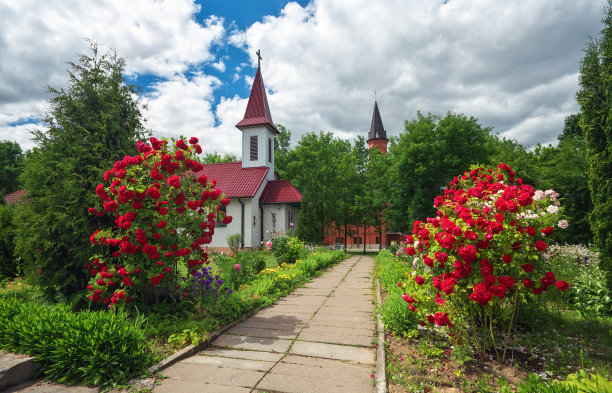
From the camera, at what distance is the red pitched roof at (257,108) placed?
830 inches

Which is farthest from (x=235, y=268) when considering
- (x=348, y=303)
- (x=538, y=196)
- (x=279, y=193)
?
(x=279, y=193)

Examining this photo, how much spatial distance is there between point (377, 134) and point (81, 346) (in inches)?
2059

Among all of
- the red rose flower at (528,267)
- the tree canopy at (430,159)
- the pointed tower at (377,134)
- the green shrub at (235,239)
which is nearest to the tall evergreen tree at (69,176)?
the red rose flower at (528,267)

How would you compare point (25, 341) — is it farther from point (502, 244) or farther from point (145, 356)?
point (502, 244)

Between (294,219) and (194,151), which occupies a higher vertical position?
(194,151)

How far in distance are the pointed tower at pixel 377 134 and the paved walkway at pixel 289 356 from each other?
48321 millimetres

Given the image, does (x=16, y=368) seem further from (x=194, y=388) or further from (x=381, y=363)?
(x=381, y=363)

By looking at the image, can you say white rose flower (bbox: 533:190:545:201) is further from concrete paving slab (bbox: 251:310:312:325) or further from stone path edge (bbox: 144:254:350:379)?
stone path edge (bbox: 144:254:350:379)

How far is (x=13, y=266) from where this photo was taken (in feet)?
30.6

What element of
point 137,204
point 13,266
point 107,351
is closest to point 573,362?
point 107,351

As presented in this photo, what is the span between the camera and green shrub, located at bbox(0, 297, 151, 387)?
3270 millimetres

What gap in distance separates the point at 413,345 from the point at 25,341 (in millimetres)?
4898

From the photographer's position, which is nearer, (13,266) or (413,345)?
(413,345)

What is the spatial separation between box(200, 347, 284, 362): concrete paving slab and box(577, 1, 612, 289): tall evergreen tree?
5.65 metres
